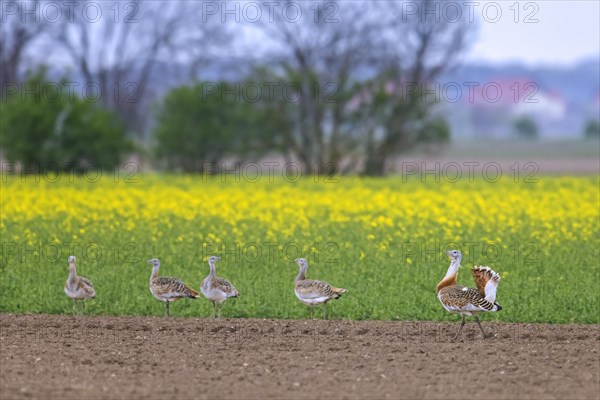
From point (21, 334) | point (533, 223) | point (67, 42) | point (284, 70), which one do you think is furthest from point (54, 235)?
point (67, 42)

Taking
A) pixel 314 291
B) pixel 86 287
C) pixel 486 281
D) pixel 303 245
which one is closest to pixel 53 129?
pixel 303 245

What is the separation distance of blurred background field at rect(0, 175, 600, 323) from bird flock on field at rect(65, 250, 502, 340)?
24.7 inches

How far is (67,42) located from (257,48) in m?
19.0

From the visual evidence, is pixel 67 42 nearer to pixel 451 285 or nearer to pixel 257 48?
pixel 257 48

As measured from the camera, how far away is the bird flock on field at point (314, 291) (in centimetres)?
1356

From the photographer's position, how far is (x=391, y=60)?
48.4 m

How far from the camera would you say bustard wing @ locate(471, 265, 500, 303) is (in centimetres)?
1345

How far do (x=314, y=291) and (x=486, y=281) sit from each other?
239 centimetres

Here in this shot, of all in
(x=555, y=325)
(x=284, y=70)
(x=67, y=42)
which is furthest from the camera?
(x=67, y=42)

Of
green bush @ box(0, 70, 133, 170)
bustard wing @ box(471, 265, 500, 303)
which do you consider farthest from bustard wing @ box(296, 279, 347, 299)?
green bush @ box(0, 70, 133, 170)

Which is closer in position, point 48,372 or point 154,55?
point 48,372

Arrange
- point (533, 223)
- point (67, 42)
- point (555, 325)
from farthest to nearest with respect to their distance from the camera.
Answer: point (67, 42) → point (533, 223) → point (555, 325)

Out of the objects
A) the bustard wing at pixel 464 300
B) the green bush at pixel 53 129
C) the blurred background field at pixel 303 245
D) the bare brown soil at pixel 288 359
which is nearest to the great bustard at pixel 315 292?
the bare brown soil at pixel 288 359

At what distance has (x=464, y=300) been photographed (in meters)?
13.6
